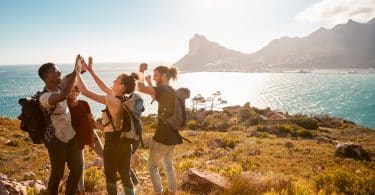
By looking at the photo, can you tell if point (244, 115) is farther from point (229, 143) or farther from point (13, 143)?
point (13, 143)

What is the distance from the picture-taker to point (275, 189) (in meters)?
6.09

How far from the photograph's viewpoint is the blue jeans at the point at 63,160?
12.8 feet

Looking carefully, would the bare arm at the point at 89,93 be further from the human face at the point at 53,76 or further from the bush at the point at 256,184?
the bush at the point at 256,184

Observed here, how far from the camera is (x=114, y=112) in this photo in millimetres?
4008

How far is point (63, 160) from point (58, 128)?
402mm

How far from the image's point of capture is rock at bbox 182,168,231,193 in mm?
6156

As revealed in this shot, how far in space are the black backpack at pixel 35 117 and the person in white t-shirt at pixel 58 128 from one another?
55 mm

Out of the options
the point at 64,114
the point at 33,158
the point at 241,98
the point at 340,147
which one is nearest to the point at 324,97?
the point at 241,98

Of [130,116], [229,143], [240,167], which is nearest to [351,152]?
[229,143]

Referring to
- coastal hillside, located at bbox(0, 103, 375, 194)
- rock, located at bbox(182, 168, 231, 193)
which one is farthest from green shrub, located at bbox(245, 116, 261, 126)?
rock, located at bbox(182, 168, 231, 193)

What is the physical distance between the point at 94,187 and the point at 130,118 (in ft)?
10.1

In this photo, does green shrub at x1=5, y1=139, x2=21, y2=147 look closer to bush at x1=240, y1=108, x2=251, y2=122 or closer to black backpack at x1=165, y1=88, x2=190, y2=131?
black backpack at x1=165, y1=88, x2=190, y2=131

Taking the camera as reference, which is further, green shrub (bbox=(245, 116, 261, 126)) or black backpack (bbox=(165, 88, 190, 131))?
green shrub (bbox=(245, 116, 261, 126))

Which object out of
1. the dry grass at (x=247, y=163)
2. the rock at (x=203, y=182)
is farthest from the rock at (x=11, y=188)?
the rock at (x=203, y=182)
